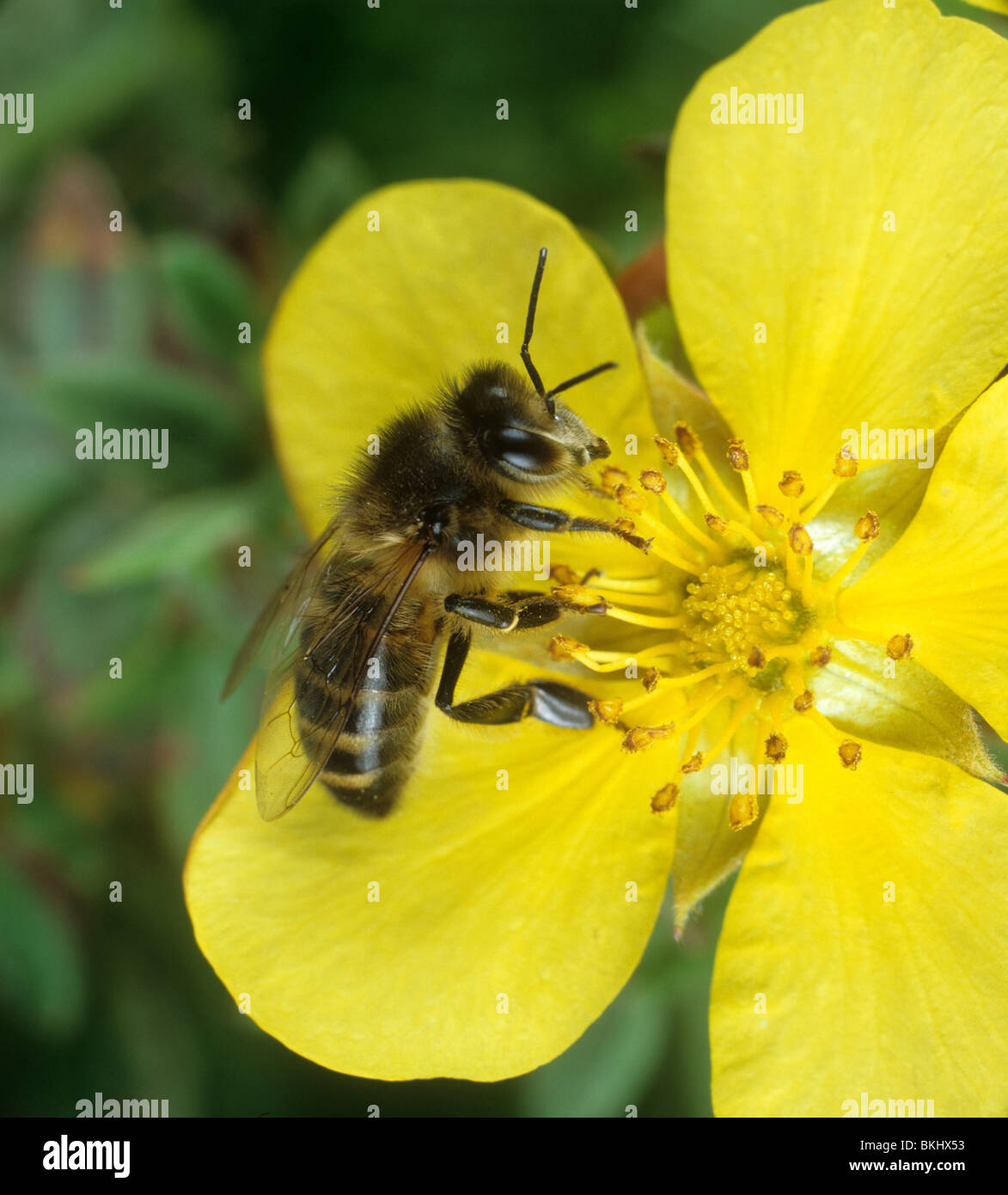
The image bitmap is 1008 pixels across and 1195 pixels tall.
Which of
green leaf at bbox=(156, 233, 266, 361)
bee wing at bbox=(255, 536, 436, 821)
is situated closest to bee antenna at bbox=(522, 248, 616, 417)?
bee wing at bbox=(255, 536, 436, 821)

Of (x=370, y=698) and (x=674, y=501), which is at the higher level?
(x=674, y=501)

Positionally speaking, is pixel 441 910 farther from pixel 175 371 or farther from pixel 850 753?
pixel 175 371

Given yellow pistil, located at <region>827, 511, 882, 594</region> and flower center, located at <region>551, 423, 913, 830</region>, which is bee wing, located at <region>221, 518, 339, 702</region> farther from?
yellow pistil, located at <region>827, 511, 882, 594</region>

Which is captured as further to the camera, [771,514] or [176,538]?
[176,538]

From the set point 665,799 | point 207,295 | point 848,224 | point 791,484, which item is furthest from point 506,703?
point 207,295

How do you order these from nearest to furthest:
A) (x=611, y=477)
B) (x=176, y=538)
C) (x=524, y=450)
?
(x=524, y=450)
(x=611, y=477)
(x=176, y=538)

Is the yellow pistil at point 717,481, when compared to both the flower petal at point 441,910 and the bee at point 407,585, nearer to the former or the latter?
the bee at point 407,585

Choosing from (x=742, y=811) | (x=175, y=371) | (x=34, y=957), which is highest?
(x=175, y=371)
